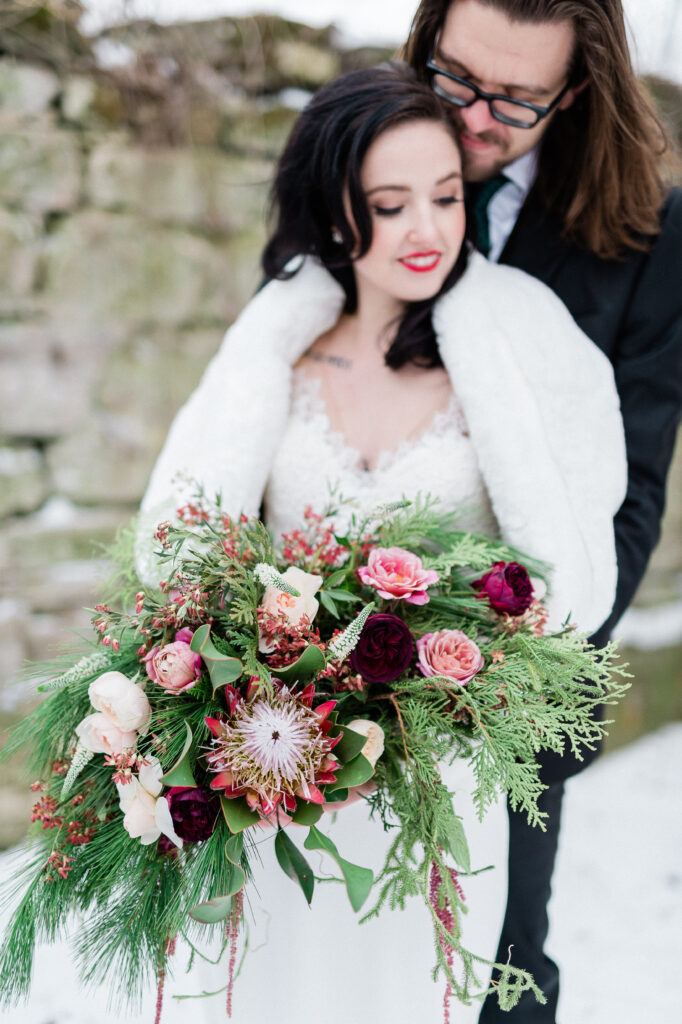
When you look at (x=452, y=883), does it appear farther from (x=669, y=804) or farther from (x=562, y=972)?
(x=669, y=804)

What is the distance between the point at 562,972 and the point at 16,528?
2098mm

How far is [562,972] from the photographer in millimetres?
2219

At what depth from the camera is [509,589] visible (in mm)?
1181

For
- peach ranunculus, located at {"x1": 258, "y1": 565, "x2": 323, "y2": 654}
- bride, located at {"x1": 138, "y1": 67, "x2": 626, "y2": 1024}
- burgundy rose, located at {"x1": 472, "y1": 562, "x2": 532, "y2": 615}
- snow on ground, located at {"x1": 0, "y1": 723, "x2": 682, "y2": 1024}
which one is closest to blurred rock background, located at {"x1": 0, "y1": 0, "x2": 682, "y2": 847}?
snow on ground, located at {"x1": 0, "y1": 723, "x2": 682, "y2": 1024}

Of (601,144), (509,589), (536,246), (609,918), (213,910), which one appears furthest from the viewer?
(609,918)

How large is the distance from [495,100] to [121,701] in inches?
48.7

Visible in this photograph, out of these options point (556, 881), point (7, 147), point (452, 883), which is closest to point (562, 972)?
point (556, 881)

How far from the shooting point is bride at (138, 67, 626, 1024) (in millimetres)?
1273

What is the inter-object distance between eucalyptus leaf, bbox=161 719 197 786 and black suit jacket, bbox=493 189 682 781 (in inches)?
36.7

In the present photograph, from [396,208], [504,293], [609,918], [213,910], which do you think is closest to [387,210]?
[396,208]

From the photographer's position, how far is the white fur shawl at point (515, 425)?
138cm

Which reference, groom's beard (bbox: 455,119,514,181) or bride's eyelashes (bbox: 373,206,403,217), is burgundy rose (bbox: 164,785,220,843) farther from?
groom's beard (bbox: 455,119,514,181)

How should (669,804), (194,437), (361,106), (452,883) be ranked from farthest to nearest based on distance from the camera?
(669,804) < (194,437) < (361,106) < (452,883)

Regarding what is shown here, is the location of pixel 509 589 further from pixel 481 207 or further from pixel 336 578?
pixel 481 207
